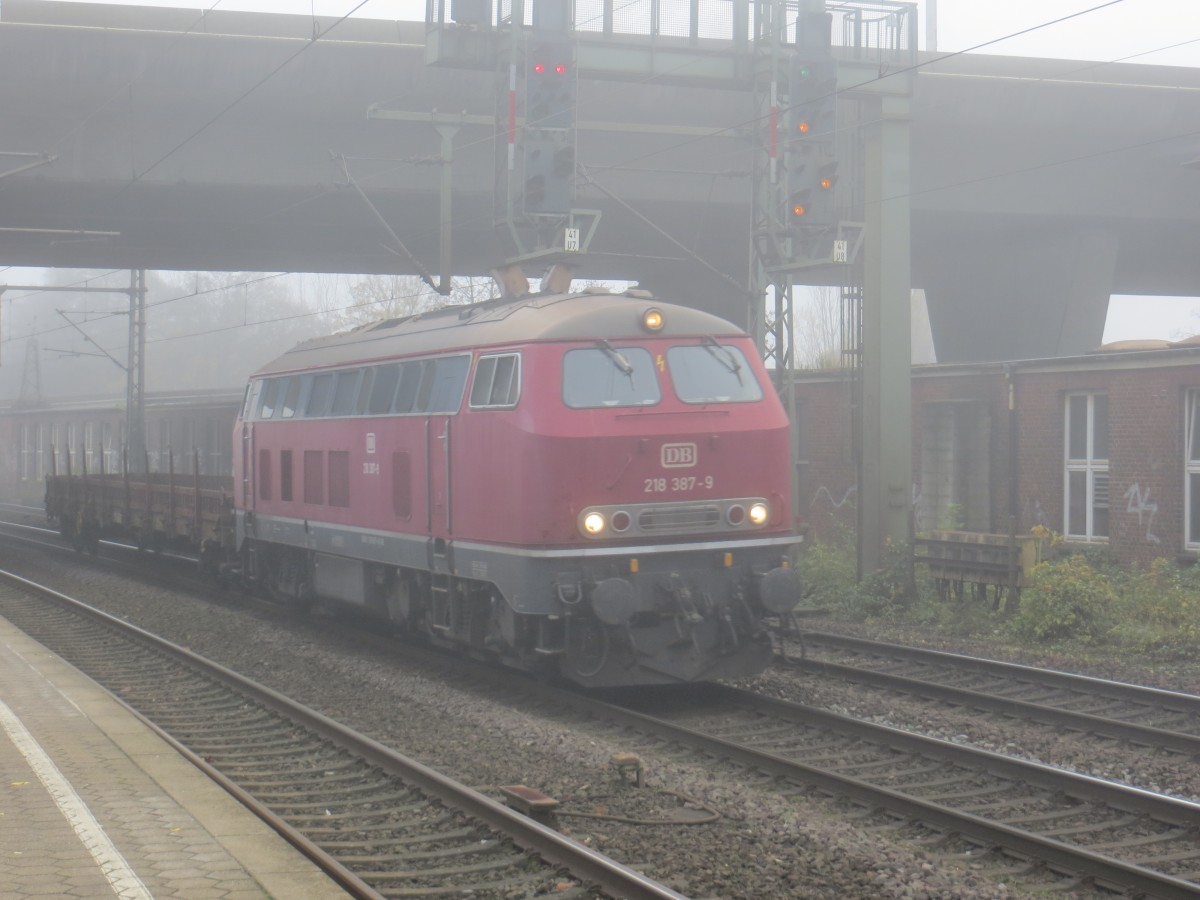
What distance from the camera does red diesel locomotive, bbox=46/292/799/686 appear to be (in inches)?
409

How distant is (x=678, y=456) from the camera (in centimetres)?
1079

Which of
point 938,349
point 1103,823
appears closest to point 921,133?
point 938,349

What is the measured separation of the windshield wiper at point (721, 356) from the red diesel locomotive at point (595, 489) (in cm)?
2

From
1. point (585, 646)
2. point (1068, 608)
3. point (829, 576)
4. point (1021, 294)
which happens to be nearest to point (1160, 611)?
point (1068, 608)

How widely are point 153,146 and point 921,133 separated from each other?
14869 millimetres

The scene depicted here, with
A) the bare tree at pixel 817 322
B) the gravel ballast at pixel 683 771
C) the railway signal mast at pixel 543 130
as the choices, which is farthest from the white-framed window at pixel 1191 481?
the bare tree at pixel 817 322

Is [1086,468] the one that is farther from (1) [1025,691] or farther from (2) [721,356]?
(2) [721,356]

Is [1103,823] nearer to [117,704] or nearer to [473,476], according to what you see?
[473,476]

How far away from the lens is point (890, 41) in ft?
60.5

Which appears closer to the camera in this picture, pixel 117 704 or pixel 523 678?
pixel 117 704

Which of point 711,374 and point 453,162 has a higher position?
point 453,162

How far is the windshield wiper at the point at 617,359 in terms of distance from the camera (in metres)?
10.9

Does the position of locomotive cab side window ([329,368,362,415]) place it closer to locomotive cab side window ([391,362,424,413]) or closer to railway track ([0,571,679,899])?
locomotive cab side window ([391,362,424,413])

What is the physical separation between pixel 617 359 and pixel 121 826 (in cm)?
561
